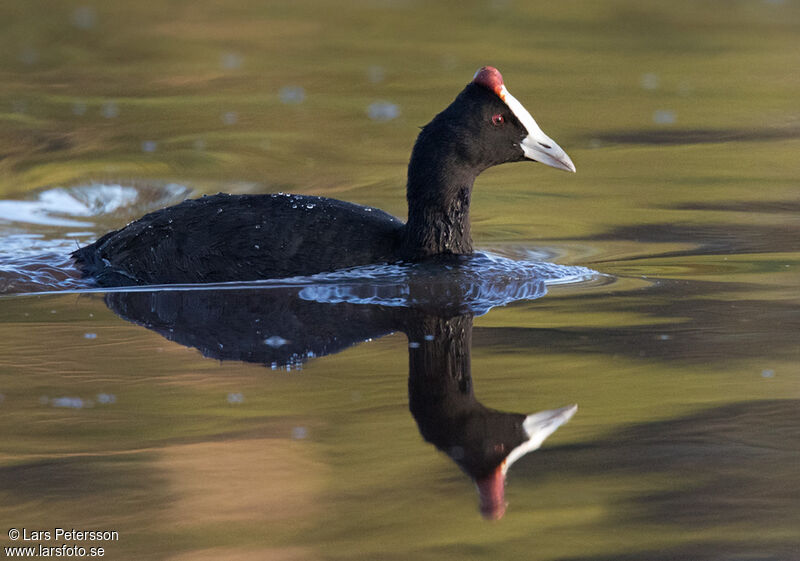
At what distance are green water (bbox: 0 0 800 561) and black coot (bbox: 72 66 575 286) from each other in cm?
55

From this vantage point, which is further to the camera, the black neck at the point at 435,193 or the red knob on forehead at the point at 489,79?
the black neck at the point at 435,193

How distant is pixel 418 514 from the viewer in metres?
3.55

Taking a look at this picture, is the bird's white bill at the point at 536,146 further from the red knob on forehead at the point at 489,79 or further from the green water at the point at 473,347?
the green water at the point at 473,347

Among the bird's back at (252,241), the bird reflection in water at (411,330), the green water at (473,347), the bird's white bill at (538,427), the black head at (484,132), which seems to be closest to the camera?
the green water at (473,347)

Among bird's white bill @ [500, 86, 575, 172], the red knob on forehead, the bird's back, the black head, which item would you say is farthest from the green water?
the red knob on forehead

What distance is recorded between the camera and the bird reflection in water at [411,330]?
4129mm

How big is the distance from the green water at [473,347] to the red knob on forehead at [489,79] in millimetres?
1051

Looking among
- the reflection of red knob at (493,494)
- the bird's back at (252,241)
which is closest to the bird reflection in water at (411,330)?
the reflection of red knob at (493,494)

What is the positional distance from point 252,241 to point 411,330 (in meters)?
1.26

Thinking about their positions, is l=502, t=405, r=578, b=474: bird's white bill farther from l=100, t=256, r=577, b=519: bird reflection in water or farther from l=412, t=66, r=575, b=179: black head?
l=412, t=66, r=575, b=179: black head

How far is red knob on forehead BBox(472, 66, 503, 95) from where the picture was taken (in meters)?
6.35

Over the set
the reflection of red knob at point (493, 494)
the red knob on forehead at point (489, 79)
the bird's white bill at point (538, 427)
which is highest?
the red knob on forehead at point (489, 79)

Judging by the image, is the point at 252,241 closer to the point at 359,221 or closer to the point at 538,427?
the point at 359,221

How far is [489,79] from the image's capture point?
636cm
